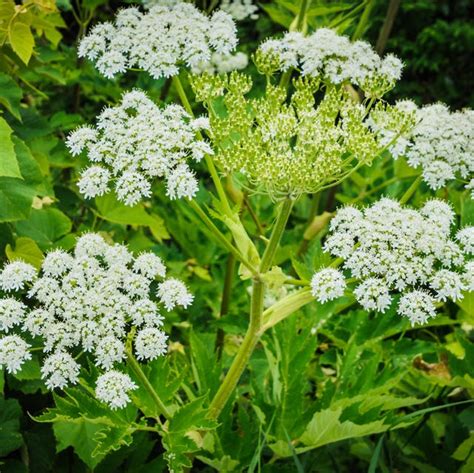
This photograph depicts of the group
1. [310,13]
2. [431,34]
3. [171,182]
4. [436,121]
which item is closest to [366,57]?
[436,121]

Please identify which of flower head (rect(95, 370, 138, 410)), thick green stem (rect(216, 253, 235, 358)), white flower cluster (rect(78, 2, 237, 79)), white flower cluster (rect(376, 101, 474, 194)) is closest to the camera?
flower head (rect(95, 370, 138, 410))

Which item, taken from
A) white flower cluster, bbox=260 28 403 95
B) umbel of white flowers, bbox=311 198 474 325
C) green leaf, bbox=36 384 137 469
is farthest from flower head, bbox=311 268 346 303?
white flower cluster, bbox=260 28 403 95

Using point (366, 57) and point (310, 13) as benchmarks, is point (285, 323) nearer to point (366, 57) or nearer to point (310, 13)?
point (366, 57)

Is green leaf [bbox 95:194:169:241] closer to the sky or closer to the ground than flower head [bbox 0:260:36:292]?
closer to the ground

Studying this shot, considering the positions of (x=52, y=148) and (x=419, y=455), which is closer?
(x=419, y=455)

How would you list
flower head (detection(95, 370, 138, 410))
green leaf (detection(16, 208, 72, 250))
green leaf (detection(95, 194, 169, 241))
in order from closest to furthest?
flower head (detection(95, 370, 138, 410))
green leaf (detection(16, 208, 72, 250))
green leaf (detection(95, 194, 169, 241))

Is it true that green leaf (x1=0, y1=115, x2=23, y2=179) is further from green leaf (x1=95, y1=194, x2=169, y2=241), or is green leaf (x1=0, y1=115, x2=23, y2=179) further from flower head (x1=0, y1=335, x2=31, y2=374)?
green leaf (x1=95, y1=194, x2=169, y2=241)

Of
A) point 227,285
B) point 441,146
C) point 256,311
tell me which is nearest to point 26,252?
point 256,311

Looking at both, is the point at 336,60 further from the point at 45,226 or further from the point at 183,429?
the point at 183,429
